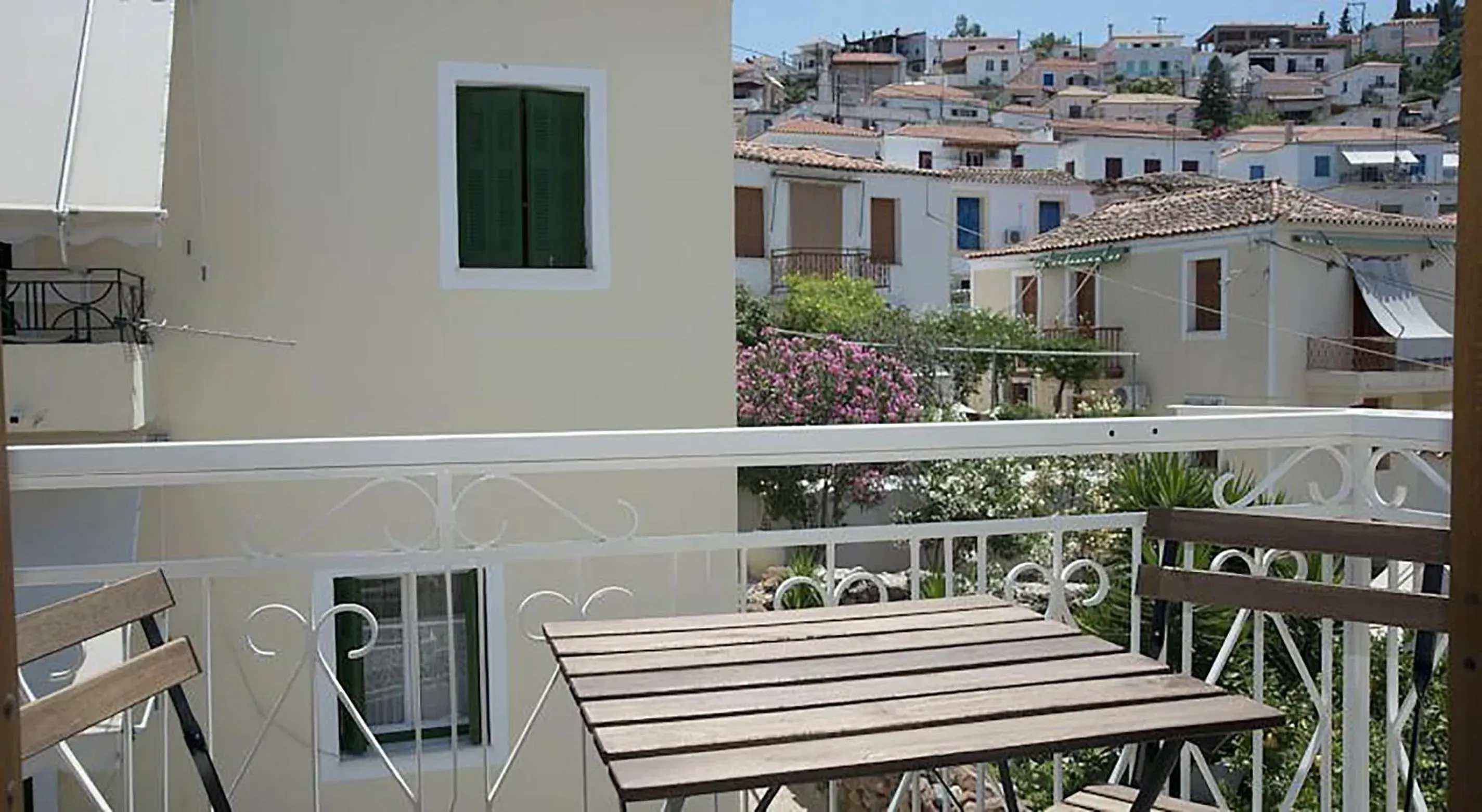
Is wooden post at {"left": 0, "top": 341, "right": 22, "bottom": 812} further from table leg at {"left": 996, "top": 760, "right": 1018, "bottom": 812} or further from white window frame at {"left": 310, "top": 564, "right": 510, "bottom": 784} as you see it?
white window frame at {"left": 310, "top": 564, "right": 510, "bottom": 784}

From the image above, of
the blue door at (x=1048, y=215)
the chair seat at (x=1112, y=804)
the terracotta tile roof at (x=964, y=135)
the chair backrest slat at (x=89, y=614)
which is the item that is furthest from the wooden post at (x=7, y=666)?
the terracotta tile roof at (x=964, y=135)

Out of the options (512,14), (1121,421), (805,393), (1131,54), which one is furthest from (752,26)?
(1121,421)

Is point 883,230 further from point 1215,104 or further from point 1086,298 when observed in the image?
point 1215,104

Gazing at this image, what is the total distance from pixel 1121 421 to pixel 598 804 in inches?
269

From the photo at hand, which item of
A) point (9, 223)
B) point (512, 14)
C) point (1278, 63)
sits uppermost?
point (1278, 63)

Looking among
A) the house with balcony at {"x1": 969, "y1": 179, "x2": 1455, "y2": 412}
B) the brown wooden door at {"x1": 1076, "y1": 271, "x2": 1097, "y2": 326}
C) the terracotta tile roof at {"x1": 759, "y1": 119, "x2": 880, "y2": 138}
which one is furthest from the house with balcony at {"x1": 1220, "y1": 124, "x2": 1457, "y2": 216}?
the house with balcony at {"x1": 969, "y1": 179, "x2": 1455, "y2": 412}

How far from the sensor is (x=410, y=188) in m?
9.95

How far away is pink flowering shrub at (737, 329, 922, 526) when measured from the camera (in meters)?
18.2

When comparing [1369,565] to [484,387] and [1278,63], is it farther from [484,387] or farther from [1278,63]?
[1278,63]

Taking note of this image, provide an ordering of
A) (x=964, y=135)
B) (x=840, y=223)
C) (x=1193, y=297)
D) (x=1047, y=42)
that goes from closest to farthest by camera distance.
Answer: (x=1193, y=297) → (x=840, y=223) → (x=964, y=135) → (x=1047, y=42)

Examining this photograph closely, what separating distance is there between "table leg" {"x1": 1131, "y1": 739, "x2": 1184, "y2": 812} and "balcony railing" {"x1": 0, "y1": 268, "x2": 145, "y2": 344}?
27.5 feet

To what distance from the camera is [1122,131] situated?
4806 cm

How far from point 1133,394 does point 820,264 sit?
7277 mm

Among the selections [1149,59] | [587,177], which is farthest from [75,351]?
[1149,59]
